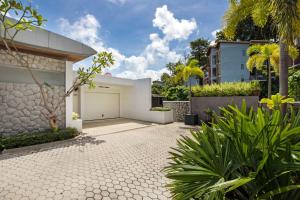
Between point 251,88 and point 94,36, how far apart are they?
10618 mm

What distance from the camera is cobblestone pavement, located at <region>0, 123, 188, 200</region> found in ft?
11.6

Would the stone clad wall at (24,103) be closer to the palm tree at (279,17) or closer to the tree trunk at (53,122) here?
the tree trunk at (53,122)

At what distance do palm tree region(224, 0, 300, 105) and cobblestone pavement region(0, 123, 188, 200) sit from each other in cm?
543

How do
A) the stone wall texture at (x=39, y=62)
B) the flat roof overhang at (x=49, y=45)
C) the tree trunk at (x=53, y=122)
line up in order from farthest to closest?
the tree trunk at (x=53, y=122) < the stone wall texture at (x=39, y=62) < the flat roof overhang at (x=49, y=45)

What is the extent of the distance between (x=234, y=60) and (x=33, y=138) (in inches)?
1110

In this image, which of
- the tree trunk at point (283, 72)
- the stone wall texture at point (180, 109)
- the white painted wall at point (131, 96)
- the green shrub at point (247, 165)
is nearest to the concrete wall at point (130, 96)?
the white painted wall at point (131, 96)

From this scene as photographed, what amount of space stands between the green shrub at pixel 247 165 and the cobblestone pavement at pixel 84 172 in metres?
1.88

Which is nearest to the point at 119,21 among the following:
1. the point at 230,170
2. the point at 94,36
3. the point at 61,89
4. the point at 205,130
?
the point at 94,36

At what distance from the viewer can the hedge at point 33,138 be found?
21.1 ft

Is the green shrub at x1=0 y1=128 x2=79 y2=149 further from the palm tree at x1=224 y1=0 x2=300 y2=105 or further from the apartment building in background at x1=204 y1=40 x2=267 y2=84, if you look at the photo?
the apartment building in background at x1=204 y1=40 x2=267 y2=84

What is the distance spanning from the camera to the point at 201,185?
1.83 m

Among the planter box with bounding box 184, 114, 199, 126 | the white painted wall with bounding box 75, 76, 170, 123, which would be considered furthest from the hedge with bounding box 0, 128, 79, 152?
the planter box with bounding box 184, 114, 199, 126

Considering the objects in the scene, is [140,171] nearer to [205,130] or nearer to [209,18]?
[205,130]

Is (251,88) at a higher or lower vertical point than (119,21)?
lower
